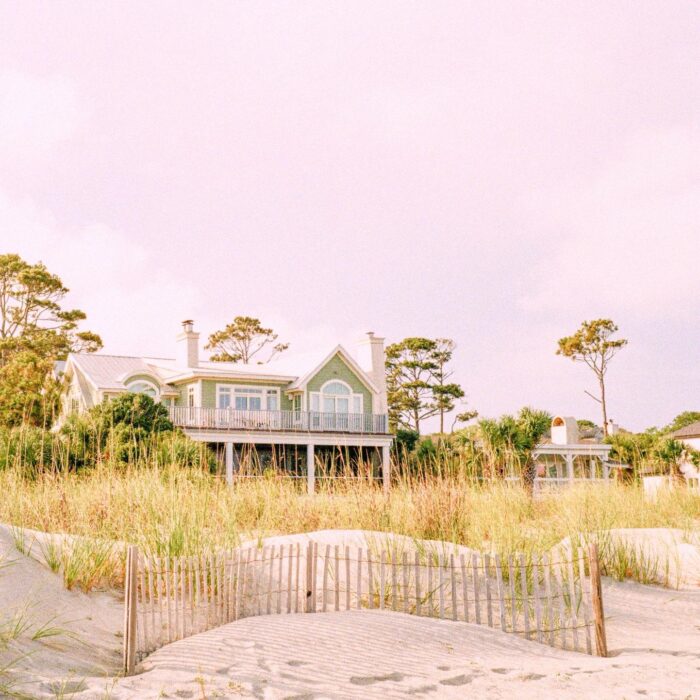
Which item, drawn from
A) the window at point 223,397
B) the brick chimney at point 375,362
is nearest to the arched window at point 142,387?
the window at point 223,397

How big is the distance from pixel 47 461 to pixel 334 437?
1294 cm

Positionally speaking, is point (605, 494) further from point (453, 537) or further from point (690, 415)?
point (690, 415)

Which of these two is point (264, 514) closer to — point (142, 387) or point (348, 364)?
point (142, 387)

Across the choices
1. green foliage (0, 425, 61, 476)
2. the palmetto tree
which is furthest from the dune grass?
the palmetto tree

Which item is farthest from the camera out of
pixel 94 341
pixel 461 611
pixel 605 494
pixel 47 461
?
pixel 94 341

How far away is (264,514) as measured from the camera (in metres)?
10.1

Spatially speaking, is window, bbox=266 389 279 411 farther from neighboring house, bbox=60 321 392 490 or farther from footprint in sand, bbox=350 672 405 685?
footprint in sand, bbox=350 672 405 685

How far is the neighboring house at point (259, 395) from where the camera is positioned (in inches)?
1161

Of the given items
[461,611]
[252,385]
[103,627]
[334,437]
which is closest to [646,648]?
[461,611]

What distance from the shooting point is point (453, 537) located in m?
9.83

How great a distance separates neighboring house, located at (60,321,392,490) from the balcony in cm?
4

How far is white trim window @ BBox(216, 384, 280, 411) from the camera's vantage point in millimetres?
30953

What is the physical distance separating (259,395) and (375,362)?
5.58m

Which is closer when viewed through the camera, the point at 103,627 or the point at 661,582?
the point at 103,627
